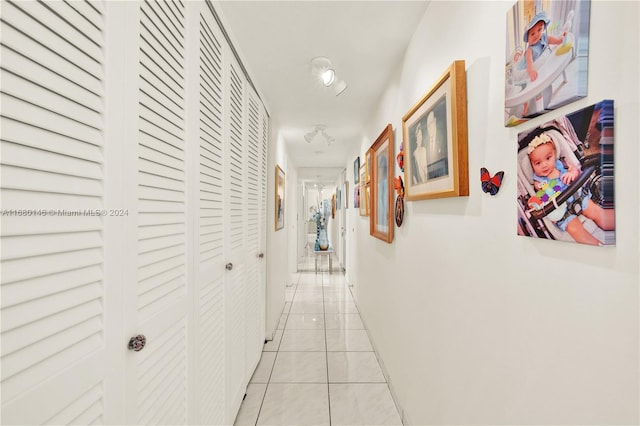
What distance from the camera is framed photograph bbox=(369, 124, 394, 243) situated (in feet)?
7.02

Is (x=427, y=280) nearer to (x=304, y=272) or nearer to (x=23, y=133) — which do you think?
(x=23, y=133)

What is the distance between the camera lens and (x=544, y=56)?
2.30 ft

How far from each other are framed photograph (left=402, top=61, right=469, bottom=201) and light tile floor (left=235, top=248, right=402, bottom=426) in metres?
1.45

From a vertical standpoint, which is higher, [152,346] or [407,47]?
[407,47]

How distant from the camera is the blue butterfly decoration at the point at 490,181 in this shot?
89 centimetres

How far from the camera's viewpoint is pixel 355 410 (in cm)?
192

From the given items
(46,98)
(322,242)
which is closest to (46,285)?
(46,98)

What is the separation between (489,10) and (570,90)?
53cm

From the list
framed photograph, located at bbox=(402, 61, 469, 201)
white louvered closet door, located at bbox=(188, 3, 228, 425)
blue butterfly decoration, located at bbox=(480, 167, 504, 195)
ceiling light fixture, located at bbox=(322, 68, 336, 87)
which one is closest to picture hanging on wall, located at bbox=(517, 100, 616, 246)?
blue butterfly decoration, located at bbox=(480, 167, 504, 195)

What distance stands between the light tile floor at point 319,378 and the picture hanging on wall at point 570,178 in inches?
67.1

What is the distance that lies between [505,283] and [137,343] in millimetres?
1066

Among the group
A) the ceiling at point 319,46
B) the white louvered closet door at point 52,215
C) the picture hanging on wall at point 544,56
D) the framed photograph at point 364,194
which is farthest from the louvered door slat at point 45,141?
the framed photograph at point 364,194

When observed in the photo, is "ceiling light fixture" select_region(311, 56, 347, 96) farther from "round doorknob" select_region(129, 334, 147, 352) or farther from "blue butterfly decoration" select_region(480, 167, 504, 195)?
"round doorknob" select_region(129, 334, 147, 352)

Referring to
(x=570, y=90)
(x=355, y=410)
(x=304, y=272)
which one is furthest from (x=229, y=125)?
(x=304, y=272)
